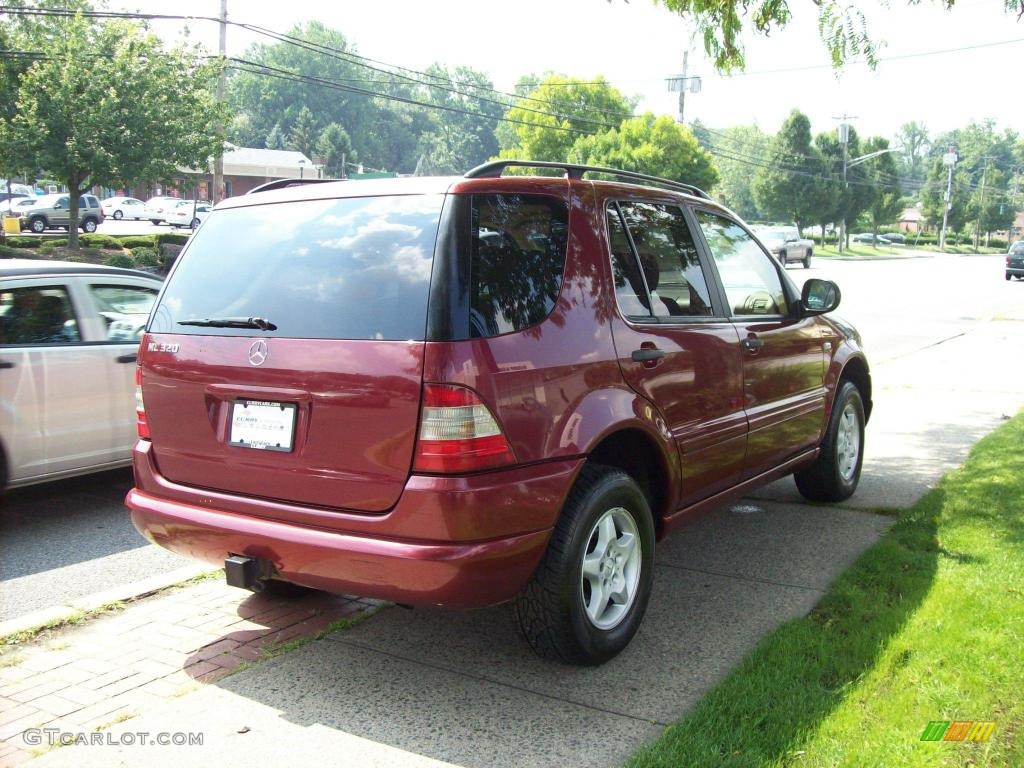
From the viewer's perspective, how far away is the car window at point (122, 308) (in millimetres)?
6395

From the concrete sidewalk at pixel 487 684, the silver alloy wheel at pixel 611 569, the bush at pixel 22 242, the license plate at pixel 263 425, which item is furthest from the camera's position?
the bush at pixel 22 242

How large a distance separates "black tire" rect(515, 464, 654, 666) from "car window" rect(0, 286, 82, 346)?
12.7ft

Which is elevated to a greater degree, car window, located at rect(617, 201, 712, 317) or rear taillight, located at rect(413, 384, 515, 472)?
car window, located at rect(617, 201, 712, 317)

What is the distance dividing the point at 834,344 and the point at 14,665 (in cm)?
474

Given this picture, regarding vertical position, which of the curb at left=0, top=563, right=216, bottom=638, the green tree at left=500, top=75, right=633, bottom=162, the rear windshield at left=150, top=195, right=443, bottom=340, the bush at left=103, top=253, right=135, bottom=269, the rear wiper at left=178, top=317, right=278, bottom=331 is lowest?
the curb at left=0, top=563, right=216, bottom=638

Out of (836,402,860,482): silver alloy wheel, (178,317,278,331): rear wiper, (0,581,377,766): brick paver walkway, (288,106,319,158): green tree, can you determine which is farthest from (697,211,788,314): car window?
(288,106,319,158): green tree

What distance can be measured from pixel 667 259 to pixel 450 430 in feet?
5.53

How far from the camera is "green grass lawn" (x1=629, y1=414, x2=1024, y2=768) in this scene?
3.12 metres

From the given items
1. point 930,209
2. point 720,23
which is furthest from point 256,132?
point 720,23

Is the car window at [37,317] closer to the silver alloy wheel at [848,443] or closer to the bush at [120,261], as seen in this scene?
the silver alloy wheel at [848,443]

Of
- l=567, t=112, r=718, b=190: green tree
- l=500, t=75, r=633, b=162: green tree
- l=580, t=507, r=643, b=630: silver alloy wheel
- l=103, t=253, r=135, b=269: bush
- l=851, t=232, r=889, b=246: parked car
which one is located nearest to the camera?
l=580, t=507, r=643, b=630: silver alloy wheel

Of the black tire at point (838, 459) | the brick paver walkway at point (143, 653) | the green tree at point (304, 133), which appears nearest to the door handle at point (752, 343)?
the black tire at point (838, 459)

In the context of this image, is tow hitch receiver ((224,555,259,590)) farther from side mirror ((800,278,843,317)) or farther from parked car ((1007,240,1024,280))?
parked car ((1007,240,1024,280))

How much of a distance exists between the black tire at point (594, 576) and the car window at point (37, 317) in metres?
3.86
